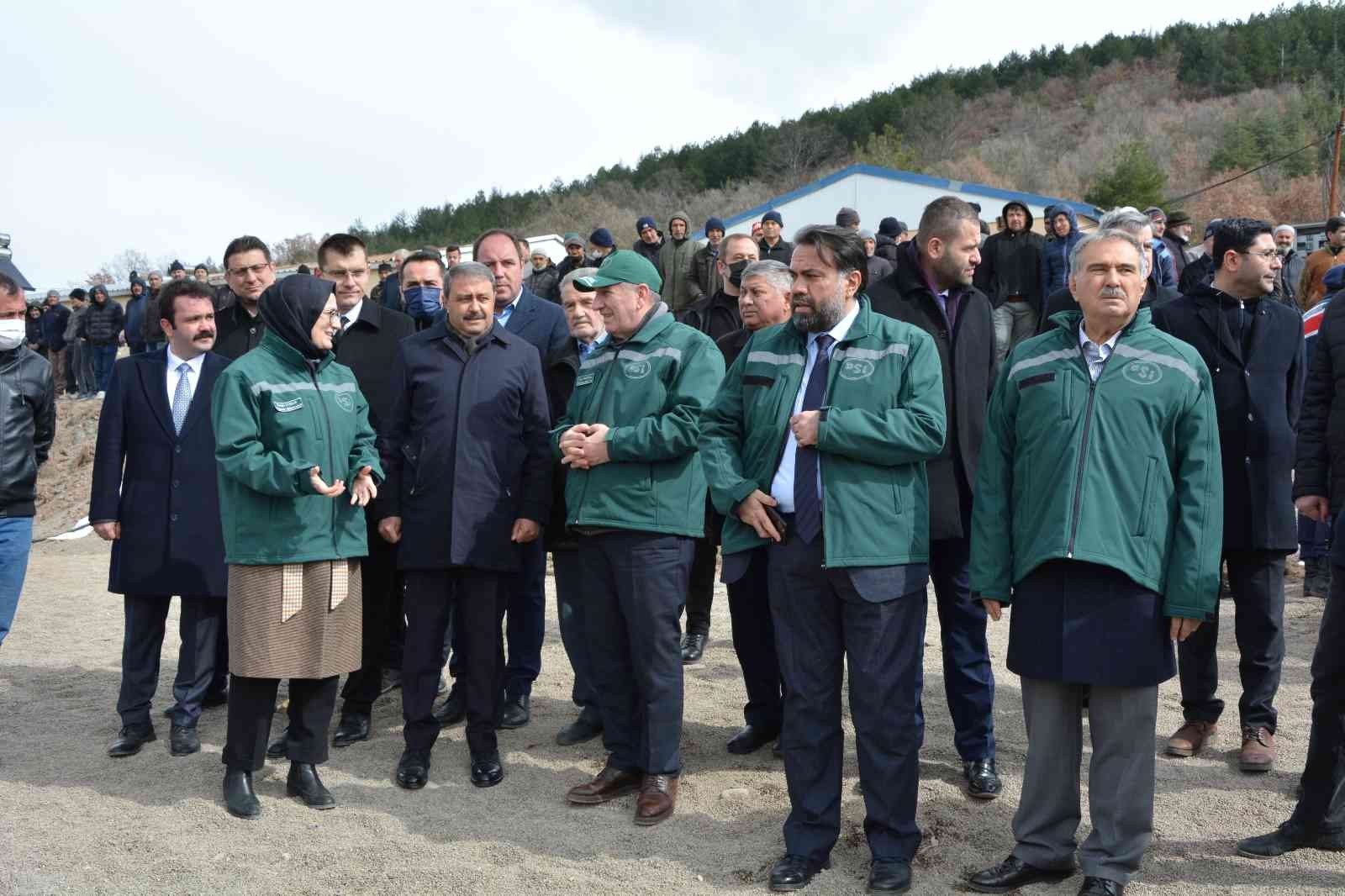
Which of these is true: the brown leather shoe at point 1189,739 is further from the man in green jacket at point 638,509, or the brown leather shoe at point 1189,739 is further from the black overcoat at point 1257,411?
the man in green jacket at point 638,509

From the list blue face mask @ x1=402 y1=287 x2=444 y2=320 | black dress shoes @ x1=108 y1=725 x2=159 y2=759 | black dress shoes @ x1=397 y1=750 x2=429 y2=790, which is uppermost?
blue face mask @ x1=402 y1=287 x2=444 y2=320

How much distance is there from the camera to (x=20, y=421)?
5.84 meters

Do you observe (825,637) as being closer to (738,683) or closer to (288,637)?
(288,637)

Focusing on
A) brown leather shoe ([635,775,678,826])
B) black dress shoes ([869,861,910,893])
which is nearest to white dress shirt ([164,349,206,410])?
brown leather shoe ([635,775,678,826])

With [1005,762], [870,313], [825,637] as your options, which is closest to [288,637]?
[825,637]

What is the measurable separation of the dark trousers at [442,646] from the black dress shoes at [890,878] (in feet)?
6.61

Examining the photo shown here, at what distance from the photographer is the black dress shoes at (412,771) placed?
5180 mm

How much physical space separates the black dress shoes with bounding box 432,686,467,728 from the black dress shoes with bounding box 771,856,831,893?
8.10 ft

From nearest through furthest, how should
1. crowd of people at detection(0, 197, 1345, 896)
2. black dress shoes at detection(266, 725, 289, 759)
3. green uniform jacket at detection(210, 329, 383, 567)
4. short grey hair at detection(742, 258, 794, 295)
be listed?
crowd of people at detection(0, 197, 1345, 896)
green uniform jacket at detection(210, 329, 383, 567)
short grey hair at detection(742, 258, 794, 295)
black dress shoes at detection(266, 725, 289, 759)

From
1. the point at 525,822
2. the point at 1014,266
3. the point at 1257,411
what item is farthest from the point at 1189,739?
the point at 1014,266

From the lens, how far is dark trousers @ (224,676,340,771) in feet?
16.1

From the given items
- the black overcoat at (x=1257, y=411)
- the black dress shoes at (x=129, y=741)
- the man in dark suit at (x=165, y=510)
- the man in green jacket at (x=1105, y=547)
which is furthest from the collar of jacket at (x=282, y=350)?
the black overcoat at (x=1257, y=411)

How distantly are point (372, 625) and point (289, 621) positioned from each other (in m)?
1.24

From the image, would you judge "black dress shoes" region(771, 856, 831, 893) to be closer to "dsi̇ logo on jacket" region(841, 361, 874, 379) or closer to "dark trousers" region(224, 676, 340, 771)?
"dsi̇ logo on jacket" region(841, 361, 874, 379)
